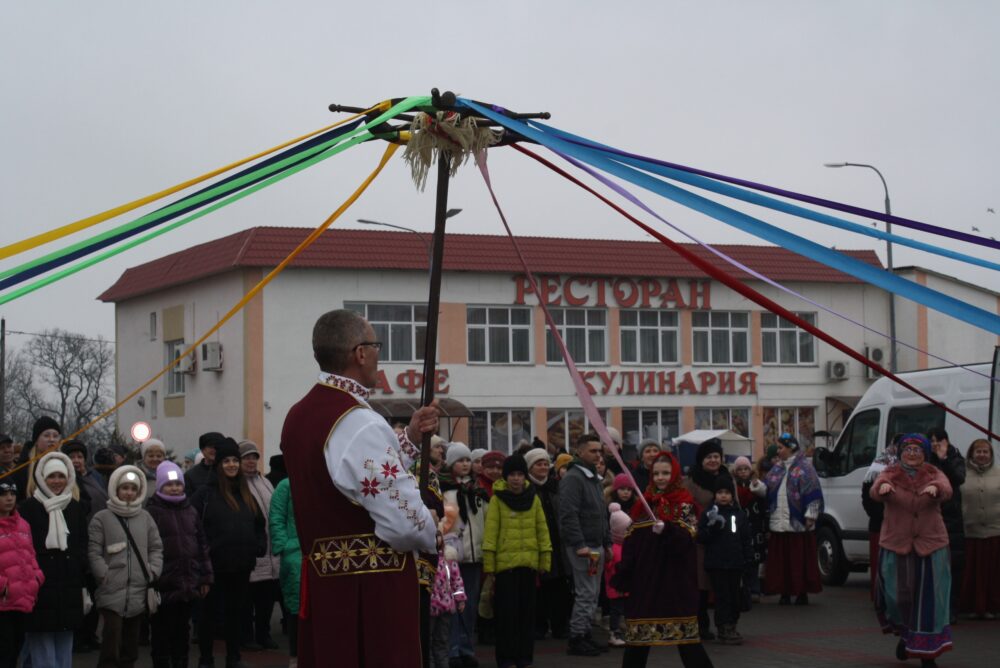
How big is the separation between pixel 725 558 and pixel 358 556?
866 cm

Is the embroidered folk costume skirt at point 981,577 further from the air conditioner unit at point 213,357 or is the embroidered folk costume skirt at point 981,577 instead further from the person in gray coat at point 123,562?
the air conditioner unit at point 213,357

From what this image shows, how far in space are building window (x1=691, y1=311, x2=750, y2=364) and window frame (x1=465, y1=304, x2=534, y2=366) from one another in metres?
5.54

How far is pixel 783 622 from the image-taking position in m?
15.0

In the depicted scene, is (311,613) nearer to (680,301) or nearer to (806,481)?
(806,481)

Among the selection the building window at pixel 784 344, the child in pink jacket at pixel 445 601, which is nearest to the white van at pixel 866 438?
the child in pink jacket at pixel 445 601

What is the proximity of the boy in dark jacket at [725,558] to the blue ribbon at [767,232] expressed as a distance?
25.5 ft

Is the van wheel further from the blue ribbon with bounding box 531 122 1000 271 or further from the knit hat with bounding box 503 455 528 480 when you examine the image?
the blue ribbon with bounding box 531 122 1000 271

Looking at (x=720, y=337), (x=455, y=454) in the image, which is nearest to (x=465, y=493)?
(x=455, y=454)

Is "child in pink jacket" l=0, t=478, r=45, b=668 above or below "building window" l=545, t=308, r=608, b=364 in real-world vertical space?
below

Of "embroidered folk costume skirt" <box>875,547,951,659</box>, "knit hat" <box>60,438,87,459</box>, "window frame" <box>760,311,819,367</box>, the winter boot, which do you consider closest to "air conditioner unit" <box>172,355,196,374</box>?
"window frame" <box>760,311,819,367</box>

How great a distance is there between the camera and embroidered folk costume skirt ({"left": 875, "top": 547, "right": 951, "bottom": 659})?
36.5ft

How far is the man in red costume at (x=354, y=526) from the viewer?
528cm

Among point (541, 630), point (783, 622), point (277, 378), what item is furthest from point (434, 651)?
point (277, 378)

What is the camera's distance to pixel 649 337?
4238 centimetres
